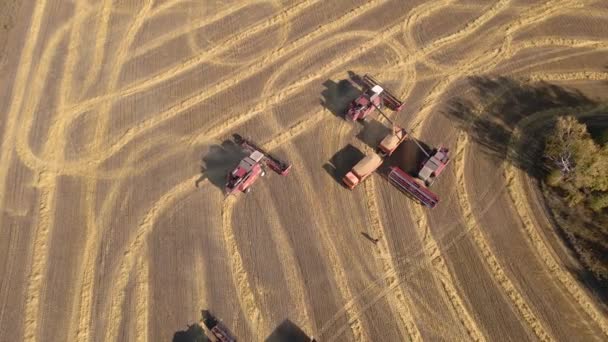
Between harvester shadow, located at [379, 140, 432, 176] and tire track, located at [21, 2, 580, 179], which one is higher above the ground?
tire track, located at [21, 2, 580, 179]

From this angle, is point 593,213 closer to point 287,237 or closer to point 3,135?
point 287,237

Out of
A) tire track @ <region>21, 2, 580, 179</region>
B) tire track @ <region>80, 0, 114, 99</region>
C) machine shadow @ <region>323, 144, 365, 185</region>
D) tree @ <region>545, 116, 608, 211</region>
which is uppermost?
tire track @ <region>80, 0, 114, 99</region>

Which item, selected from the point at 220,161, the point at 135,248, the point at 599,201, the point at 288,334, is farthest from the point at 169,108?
the point at 599,201

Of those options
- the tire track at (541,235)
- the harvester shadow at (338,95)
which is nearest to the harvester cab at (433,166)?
the tire track at (541,235)

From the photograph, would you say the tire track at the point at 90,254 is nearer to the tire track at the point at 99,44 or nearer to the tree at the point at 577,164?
the tire track at the point at 99,44

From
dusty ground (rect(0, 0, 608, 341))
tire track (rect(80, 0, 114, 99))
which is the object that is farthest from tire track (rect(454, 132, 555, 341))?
tire track (rect(80, 0, 114, 99))

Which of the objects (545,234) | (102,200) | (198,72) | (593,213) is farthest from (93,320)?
(593,213)

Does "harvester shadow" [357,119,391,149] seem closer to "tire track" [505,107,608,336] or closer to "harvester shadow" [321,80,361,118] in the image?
"harvester shadow" [321,80,361,118]
